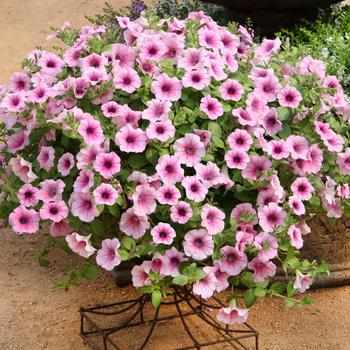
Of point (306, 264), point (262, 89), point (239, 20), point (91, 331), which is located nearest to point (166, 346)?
point (91, 331)

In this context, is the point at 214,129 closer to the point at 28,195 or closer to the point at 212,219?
the point at 212,219

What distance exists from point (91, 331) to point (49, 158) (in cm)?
117

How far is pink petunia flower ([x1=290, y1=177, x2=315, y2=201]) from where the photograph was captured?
9.99 ft

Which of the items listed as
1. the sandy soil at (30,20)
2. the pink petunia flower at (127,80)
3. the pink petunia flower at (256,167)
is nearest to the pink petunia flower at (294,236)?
the pink petunia flower at (256,167)

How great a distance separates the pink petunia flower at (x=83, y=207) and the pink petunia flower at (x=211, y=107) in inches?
20.4

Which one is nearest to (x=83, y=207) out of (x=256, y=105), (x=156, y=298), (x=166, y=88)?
(x=156, y=298)

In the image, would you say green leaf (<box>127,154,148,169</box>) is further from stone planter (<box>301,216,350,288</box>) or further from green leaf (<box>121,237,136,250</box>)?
stone planter (<box>301,216,350,288</box>)

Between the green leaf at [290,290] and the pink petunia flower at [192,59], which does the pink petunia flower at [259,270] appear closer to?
the green leaf at [290,290]

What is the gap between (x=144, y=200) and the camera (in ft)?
9.50

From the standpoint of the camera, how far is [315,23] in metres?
5.57

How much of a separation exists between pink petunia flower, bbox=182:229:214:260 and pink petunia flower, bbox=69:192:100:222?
33cm

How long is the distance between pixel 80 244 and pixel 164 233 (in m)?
0.32

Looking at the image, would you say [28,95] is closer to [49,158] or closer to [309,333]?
[49,158]

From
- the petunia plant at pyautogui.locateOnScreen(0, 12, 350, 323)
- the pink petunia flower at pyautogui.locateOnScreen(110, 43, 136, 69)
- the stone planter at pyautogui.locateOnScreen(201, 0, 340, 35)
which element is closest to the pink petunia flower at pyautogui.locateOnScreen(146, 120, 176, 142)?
the petunia plant at pyautogui.locateOnScreen(0, 12, 350, 323)
